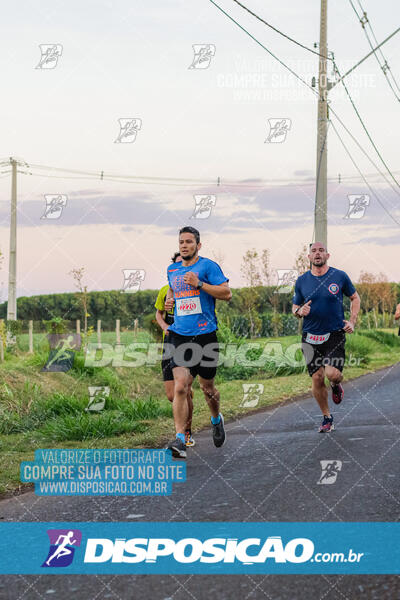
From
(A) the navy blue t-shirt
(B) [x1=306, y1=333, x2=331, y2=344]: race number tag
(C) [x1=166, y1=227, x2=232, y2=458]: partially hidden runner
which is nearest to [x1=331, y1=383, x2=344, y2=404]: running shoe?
(B) [x1=306, y1=333, x2=331, y2=344]: race number tag

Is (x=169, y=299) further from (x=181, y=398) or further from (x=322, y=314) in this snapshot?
(x=322, y=314)

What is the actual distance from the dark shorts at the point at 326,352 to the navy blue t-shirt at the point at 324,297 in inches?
4.3

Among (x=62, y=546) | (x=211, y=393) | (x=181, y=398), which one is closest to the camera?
(x=62, y=546)

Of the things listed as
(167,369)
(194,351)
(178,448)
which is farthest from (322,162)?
(178,448)

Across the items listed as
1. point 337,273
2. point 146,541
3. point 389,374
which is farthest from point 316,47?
point 146,541

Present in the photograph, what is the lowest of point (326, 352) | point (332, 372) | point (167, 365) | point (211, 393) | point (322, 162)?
point (211, 393)

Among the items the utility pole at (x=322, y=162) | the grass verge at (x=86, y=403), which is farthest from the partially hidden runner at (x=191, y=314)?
the utility pole at (x=322, y=162)

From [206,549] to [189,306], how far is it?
9.73 ft

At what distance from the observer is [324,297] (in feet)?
26.3

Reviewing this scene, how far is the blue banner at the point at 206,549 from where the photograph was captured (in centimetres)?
411

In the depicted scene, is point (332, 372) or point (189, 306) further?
point (332, 372)

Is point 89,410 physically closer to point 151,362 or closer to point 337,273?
point 337,273

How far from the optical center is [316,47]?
19.2 meters

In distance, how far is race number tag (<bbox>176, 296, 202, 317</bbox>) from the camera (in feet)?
22.5
